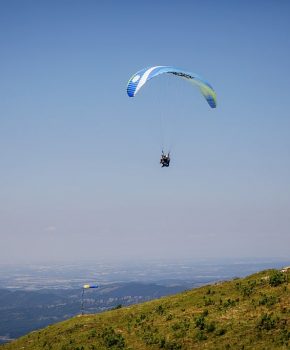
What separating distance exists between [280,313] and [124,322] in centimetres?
1368

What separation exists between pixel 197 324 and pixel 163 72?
979 inches

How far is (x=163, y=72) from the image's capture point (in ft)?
145

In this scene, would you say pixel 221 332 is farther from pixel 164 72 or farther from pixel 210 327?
pixel 164 72

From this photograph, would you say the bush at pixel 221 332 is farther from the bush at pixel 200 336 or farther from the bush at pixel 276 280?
the bush at pixel 276 280

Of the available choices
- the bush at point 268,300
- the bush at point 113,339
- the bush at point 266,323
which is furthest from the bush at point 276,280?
the bush at point 113,339

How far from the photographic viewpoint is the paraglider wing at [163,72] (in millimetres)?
42938

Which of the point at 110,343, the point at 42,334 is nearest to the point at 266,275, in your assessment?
the point at 110,343

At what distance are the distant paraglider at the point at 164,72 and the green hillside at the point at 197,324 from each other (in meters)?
15.2

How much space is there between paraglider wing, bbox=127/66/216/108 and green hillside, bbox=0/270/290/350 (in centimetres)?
1971

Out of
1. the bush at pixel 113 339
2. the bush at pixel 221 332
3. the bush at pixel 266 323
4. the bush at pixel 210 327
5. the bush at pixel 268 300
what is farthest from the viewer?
the bush at pixel 113 339

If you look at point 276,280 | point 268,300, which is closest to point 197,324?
point 268,300

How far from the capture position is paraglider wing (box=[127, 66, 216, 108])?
141ft

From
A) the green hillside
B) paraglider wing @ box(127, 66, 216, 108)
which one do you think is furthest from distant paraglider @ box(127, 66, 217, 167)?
the green hillside

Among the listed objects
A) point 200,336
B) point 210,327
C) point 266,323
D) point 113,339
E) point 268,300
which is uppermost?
point 268,300
